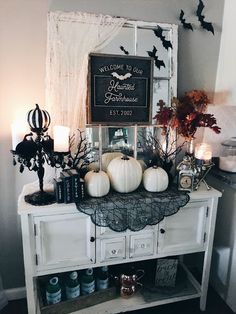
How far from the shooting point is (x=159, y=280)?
5.94ft

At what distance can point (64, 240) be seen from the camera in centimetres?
148

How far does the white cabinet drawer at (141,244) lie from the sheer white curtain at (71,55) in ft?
2.50

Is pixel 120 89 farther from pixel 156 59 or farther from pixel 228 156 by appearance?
pixel 228 156

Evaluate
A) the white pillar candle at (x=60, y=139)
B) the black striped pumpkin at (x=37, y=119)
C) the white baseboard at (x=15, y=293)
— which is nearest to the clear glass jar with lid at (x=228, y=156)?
the white pillar candle at (x=60, y=139)

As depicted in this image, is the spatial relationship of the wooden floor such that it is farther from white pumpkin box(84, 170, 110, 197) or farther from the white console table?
white pumpkin box(84, 170, 110, 197)

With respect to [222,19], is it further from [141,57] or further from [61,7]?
[61,7]

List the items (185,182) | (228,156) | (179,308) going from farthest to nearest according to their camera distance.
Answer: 1. (228,156)
2. (179,308)
3. (185,182)

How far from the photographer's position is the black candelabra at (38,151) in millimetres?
1407

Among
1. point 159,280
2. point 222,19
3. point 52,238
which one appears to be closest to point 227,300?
point 159,280

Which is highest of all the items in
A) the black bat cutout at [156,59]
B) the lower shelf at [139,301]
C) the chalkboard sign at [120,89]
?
the black bat cutout at [156,59]

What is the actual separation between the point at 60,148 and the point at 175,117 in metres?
0.76

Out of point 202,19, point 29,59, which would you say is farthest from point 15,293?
point 202,19

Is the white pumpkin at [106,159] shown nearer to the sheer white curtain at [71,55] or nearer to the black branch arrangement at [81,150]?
the black branch arrangement at [81,150]

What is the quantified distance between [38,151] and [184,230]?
99cm
